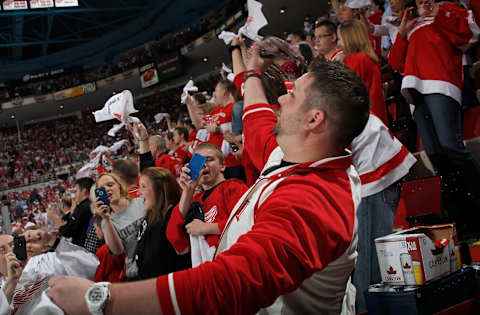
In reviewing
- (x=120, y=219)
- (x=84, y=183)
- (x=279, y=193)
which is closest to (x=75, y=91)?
(x=84, y=183)

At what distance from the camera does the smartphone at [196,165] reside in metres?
1.81

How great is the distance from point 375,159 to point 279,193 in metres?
1.18

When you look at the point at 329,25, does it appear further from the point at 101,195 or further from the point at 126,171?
the point at 126,171

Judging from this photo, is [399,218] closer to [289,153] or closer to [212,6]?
[289,153]

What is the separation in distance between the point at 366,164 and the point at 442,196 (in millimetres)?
786

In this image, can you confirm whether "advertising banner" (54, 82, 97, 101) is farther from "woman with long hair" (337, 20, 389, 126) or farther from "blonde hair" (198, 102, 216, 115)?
"woman with long hair" (337, 20, 389, 126)

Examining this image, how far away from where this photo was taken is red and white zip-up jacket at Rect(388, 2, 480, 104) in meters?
2.39

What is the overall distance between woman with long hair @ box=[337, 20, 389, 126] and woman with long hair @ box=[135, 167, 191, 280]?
1.36 metres

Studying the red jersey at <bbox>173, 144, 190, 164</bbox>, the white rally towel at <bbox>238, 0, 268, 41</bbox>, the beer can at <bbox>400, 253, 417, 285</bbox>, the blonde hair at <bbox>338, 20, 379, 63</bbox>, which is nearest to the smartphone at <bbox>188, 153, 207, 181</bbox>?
the white rally towel at <bbox>238, 0, 268, 41</bbox>

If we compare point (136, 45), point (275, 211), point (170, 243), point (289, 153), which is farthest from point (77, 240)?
point (136, 45)

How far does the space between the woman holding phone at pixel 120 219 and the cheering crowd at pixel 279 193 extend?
0.4 inches

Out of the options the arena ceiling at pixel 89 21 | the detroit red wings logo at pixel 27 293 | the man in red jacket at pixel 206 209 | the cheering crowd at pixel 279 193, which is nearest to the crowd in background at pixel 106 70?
the arena ceiling at pixel 89 21

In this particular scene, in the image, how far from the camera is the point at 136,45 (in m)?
23.7

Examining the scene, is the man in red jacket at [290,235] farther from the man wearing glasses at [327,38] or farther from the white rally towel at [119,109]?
the white rally towel at [119,109]
